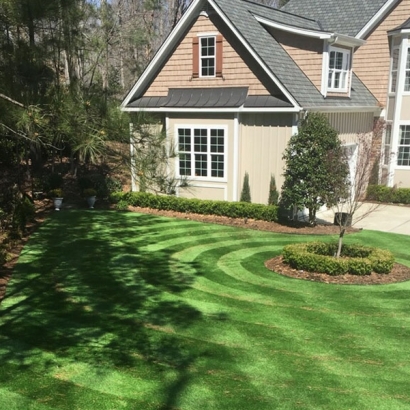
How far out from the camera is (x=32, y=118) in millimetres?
6871

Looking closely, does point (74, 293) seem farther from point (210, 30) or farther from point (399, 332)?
point (210, 30)

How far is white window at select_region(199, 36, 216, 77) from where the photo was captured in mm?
16891

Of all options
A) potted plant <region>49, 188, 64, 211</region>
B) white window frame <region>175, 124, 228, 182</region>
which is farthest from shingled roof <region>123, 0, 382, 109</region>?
potted plant <region>49, 188, 64, 211</region>

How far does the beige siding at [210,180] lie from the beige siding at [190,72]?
1314 mm

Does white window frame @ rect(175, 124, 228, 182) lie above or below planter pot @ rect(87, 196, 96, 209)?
above

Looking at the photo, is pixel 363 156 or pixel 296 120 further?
pixel 296 120

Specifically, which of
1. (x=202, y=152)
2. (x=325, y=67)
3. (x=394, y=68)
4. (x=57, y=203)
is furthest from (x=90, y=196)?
(x=394, y=68)

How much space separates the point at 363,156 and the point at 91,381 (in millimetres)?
7783

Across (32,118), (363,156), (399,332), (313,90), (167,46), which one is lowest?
(399,332)

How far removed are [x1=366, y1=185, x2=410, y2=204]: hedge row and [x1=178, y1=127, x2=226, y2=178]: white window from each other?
757cm

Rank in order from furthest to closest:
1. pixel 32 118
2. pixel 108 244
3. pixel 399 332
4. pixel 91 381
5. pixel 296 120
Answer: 1. pixel 296 120
2. pixel 108 244
3. pixel 399 332
4. pixel 32 118
5. pixel 91 381

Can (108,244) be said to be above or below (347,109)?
below

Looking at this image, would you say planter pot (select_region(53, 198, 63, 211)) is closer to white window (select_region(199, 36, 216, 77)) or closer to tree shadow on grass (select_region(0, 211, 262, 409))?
tree shadow on grass (select_region(0, 211, 262, 409))

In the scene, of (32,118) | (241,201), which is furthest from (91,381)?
(241,201)
